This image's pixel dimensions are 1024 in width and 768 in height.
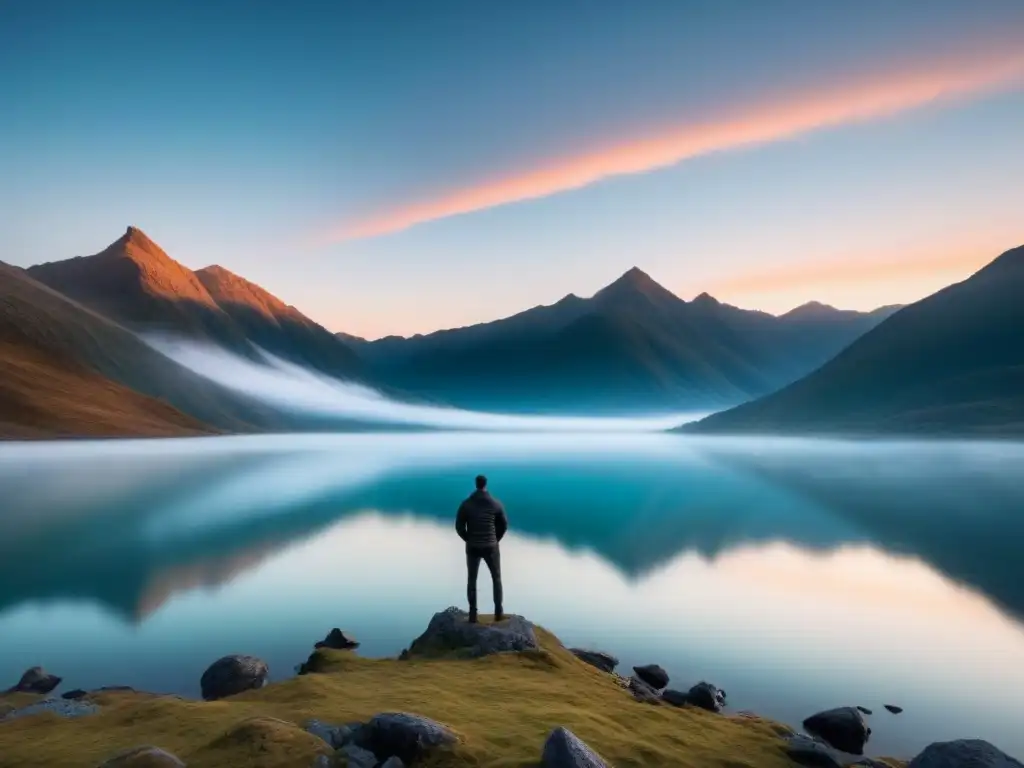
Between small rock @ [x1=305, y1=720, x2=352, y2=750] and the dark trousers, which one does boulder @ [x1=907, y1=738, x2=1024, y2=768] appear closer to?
small rock @ [x1=305, y1=720, x2=352, y2=750]

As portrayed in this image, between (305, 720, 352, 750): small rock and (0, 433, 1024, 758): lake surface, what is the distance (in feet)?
35.4

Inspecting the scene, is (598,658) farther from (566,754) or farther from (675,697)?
(566,754)

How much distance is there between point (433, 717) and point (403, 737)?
177cm

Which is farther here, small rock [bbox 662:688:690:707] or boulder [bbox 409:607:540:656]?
boulder [bbox 409:607:540:656]

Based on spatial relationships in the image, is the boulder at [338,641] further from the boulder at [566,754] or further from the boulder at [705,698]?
the boulder at [566,754]

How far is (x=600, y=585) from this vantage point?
120 ft

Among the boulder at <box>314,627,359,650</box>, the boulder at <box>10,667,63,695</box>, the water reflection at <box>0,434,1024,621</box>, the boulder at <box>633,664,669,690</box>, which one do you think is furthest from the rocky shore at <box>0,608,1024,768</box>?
the water reflection at <box>0,434,1024,621</box>

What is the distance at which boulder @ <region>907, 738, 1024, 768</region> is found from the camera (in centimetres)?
1231

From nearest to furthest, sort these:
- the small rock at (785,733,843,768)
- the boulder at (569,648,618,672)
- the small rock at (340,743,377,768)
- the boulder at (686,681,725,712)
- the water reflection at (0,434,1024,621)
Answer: the small rock at (340,743,377,768), the small rock at (785,733,843,768), the boulder at (686,681,725,712), the boulder at (569,648,618,672), the water reflection at (0,434,1024,621)

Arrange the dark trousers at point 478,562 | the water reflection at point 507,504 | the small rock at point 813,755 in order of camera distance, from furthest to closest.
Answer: the water reflection at point 507,504 → the dark trousers at point 478,562 → the small rock at point 813,755

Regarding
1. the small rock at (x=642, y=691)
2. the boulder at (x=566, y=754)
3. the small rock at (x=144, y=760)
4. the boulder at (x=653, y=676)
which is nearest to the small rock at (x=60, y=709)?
the small rock at (x=144, y=760)

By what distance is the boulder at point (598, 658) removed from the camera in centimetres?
2245

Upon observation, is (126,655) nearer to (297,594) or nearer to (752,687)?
(297,594)

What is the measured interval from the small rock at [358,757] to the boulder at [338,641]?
13832 millimetres
